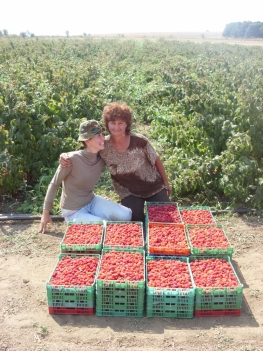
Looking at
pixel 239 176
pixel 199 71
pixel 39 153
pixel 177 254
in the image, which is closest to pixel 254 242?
pixel 239 176

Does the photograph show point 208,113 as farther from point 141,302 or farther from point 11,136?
point 141,302

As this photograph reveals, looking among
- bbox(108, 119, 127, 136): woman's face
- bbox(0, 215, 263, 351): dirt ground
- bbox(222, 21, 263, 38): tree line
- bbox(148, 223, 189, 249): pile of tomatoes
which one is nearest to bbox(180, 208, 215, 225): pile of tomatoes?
bbox(148, 223, 189, 249): pile of tomatoes

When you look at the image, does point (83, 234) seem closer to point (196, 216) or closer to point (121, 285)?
point (121, 285)

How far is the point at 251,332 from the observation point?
409 cm

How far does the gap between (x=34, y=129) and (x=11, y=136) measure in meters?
0.50

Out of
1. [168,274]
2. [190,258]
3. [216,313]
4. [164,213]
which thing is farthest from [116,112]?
[216,313]

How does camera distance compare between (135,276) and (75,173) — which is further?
(75,173)

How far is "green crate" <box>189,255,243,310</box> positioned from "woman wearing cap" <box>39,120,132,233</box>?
1932 millimetres

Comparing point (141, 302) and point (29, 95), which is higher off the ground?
point (29, 95)

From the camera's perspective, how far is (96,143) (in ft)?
17.7

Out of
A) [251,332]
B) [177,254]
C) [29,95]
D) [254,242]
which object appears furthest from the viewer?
[29,95]

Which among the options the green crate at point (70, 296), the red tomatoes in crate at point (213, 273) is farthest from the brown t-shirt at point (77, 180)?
the red tomatoes in crate at point (213, 273)

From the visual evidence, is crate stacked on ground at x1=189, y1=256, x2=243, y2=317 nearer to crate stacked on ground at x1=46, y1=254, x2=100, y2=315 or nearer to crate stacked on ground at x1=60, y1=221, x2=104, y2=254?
crate stacked on ground at x1=46, y1=254, x2=100, y2=315

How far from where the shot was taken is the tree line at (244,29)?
90250mm
